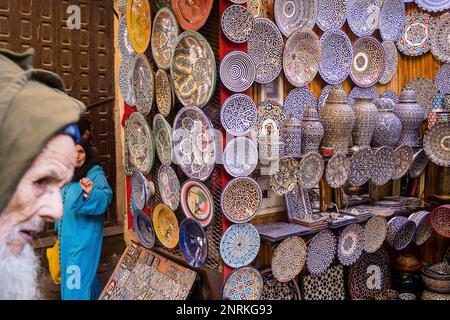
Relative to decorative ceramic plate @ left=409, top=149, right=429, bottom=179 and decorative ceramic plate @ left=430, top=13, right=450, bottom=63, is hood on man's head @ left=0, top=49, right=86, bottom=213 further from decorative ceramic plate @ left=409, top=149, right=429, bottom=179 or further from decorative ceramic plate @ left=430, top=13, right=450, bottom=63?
decorative ceramic plate @ left=430, top=13, right=450, bottom=63

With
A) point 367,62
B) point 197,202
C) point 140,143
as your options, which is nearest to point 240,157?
Result: point 197,202

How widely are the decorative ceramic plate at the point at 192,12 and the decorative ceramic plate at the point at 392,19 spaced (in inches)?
56.5

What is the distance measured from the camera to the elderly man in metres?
0.52

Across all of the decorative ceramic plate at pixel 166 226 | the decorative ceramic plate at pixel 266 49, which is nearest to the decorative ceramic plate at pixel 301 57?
the decorative ceramic plate at pixel 266 49

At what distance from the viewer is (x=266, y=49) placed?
2.31m

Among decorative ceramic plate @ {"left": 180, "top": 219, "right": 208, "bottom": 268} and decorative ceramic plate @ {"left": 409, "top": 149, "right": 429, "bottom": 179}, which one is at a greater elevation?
decorative ceramic plate @ {"left": 409, "top": 149, "right": 429, "bottom": 179}

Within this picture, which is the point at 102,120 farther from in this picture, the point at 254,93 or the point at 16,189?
the point at 16,189

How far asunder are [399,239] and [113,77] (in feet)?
9.61

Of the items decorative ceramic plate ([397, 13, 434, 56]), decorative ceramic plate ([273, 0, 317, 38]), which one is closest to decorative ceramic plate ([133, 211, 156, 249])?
decorative ceramic plate ([273, 0, 317, 38])

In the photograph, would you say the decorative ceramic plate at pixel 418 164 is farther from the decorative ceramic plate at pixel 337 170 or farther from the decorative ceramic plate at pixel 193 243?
the decorative ceramic plate at pixel 193 243

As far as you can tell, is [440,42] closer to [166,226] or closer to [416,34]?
[416,34]

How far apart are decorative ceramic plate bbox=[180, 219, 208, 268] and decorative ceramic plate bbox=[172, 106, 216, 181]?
264 mm

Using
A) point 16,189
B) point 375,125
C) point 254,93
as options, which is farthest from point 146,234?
point 16,189

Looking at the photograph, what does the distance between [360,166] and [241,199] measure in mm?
922
